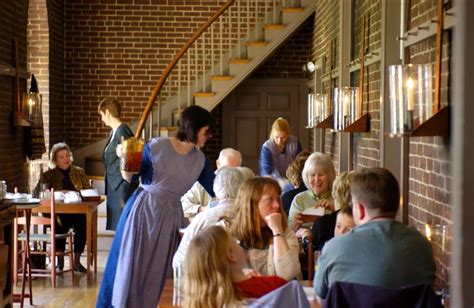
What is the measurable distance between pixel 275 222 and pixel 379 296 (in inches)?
48.1

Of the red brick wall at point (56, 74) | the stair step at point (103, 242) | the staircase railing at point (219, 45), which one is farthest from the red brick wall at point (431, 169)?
the red brick wall at point (56, 74)

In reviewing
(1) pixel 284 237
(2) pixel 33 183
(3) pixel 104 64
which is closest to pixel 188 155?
(1) pixel 284 237

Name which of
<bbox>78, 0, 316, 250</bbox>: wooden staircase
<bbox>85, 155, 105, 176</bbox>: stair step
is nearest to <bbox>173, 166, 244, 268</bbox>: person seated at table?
<bbox>78, 0, 316, 250</bbox>: wooden staircase

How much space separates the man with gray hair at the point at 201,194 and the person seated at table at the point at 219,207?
4.52 ft

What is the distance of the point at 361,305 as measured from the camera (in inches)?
119

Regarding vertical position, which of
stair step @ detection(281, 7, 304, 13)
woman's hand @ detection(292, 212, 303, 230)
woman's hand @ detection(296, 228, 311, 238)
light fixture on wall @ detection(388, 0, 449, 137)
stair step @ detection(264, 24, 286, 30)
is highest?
stair step @ detection(281, 7, 304, 13)

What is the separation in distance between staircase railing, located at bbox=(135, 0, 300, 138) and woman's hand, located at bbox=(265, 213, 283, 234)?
297 inches

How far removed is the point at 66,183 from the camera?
9.15 m

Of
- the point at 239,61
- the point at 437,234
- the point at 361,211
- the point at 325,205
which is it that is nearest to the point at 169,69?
the point at 239,61

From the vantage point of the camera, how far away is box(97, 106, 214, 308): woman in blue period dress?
18.1ft

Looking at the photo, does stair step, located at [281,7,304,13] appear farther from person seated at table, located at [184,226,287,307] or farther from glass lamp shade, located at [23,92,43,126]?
person seated at table, located at [184,226,287,307]

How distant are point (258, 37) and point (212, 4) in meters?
1.16

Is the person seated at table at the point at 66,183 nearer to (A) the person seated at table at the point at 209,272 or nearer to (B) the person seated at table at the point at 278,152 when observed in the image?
(B) the person seated at table at the point at 278,152

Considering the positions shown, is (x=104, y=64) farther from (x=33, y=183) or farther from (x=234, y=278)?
(x=234, y=278)
